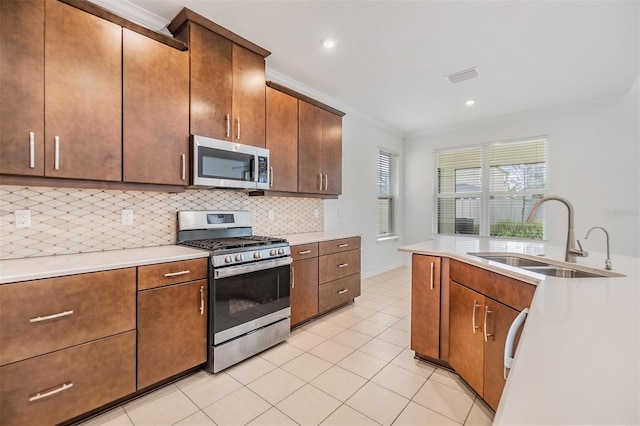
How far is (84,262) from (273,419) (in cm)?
144

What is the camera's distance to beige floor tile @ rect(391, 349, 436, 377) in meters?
2.23

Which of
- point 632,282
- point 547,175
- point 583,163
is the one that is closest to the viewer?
point 632,282

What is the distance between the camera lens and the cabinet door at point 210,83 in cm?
229

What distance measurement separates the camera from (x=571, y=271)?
175cm

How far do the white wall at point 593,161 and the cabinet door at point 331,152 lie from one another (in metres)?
2.93

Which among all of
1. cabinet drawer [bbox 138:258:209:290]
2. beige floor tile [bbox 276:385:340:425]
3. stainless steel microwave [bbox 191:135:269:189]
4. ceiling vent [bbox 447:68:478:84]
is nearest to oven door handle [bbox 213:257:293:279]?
cabinet drawer [bbox 138:258:209:290]

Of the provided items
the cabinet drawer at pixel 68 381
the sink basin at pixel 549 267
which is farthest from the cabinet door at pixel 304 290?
the sink basin at pixel 549 267

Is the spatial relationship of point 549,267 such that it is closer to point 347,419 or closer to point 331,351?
point 347,419

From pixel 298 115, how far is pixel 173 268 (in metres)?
2.07

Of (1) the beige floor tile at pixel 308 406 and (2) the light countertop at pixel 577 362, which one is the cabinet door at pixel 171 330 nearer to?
(1) the beige floor tile at pixel 308 406

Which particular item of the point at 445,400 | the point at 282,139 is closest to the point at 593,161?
the point at 445,400

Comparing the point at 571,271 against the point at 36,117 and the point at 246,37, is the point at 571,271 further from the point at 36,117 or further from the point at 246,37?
the point at 36,117

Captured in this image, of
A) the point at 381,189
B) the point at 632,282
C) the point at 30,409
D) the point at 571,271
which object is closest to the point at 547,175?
the point at 381,189

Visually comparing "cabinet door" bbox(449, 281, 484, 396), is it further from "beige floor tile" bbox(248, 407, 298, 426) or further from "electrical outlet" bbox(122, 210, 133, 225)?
"electrical outlet" bbox(122, 210, 133, 225)
